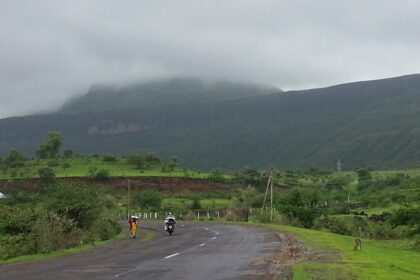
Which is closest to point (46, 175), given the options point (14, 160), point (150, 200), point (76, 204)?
point (150, 200)

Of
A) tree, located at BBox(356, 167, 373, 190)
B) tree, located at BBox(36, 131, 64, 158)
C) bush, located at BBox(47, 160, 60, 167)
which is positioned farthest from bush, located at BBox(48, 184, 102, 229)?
tree, located at BBox(36, 131, 64, 158)

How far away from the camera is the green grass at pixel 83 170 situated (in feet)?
401

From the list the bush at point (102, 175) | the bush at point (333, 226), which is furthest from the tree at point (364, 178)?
the bush at point (333, 226)

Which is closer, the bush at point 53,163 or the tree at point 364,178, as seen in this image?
the tree at point 364,178

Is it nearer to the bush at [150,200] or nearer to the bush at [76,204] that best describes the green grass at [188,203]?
the bush at [150,200]

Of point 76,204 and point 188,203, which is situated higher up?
point 76,204

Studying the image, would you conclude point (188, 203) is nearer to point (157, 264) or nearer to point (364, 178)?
point (364, 178)

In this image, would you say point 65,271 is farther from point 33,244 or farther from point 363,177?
point 363,177

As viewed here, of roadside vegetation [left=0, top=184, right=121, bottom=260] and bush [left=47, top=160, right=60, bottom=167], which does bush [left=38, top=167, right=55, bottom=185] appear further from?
roadside vegetation [left=0, top=184, right=121, bottom=260]

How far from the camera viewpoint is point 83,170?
125m

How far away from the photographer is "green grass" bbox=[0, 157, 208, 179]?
122125 mm

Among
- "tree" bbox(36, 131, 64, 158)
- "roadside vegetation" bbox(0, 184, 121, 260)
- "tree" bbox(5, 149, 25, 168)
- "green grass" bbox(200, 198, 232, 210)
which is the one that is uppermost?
"tree" bbox(36, 131, 64, 158)

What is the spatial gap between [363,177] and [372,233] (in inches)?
2726

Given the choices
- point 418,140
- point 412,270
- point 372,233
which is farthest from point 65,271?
point 418,140
